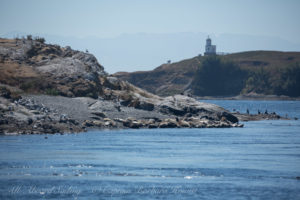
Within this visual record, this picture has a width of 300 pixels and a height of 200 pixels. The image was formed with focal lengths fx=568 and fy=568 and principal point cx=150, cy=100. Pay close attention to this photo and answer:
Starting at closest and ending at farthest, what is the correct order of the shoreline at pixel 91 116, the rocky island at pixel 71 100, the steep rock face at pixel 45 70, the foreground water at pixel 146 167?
the foreground water at pixel 146 167
the shoreline at pixel 91 116
the rocky island at pixel 71 100
the steep rock face at pixel 45 70

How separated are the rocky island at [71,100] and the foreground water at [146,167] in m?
4.85

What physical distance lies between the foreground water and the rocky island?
15.9ft

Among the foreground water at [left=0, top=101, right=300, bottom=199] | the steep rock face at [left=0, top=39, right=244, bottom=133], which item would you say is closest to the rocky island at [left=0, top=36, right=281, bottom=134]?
the steep rock face at [left=0, top=39, right=244, bottom=133]

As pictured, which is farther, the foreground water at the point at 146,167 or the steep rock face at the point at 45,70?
the steep rock face at the point at 45,70

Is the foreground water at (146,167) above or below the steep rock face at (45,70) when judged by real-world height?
below

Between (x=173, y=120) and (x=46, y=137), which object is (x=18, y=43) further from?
(x=46, y=137)

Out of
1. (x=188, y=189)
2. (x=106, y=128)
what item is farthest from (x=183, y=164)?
(x=106, y=128)

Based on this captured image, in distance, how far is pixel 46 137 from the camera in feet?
175

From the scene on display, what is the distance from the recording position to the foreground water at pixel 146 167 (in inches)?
1187

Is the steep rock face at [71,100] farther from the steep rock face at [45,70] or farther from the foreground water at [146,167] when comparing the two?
the foreground water at [146,167]

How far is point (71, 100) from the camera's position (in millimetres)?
72375

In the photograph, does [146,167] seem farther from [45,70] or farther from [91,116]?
[45,70]

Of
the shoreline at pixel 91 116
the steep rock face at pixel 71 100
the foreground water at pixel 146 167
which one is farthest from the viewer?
the steep rock face at pixel 71 100

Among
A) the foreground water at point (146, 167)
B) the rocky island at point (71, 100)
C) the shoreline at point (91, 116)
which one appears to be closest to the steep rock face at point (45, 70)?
the rocky island at point (71, 100)
